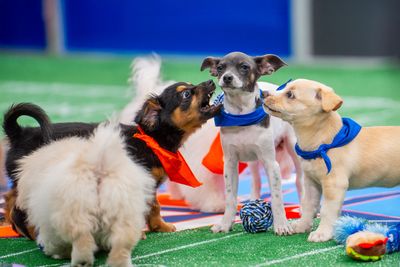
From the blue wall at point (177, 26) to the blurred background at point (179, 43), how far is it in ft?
0.07

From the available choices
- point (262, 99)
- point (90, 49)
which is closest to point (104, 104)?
point (90, 49)

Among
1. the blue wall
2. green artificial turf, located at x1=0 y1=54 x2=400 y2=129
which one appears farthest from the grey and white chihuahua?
the blue wall

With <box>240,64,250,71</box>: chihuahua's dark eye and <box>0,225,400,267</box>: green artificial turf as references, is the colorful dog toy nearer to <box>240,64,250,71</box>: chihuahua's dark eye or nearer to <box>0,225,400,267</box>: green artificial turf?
<box>0,225,400,267</box>: green artificial turf

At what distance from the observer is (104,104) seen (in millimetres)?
13766

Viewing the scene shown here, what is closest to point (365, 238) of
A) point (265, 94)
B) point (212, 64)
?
point (265, 94)

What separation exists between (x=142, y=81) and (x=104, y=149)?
93.2 inches

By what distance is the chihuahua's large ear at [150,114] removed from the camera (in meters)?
6.58

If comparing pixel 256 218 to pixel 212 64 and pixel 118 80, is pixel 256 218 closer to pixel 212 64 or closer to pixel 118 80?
pixel 212 64

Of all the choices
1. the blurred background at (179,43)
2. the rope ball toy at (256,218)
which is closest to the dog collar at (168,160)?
the rope ball toy at (256,218)

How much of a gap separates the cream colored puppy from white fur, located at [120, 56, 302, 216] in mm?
897

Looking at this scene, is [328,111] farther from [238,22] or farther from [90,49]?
[90,49]

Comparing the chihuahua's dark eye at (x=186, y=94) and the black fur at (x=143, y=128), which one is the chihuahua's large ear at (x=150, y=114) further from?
the chihuahua's dark eye at (x=186, y=94)

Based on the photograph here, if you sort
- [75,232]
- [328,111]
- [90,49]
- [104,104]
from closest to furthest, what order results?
[75,232]
[328,111]
[104,104]
[90,49]

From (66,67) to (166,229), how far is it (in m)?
11.8
